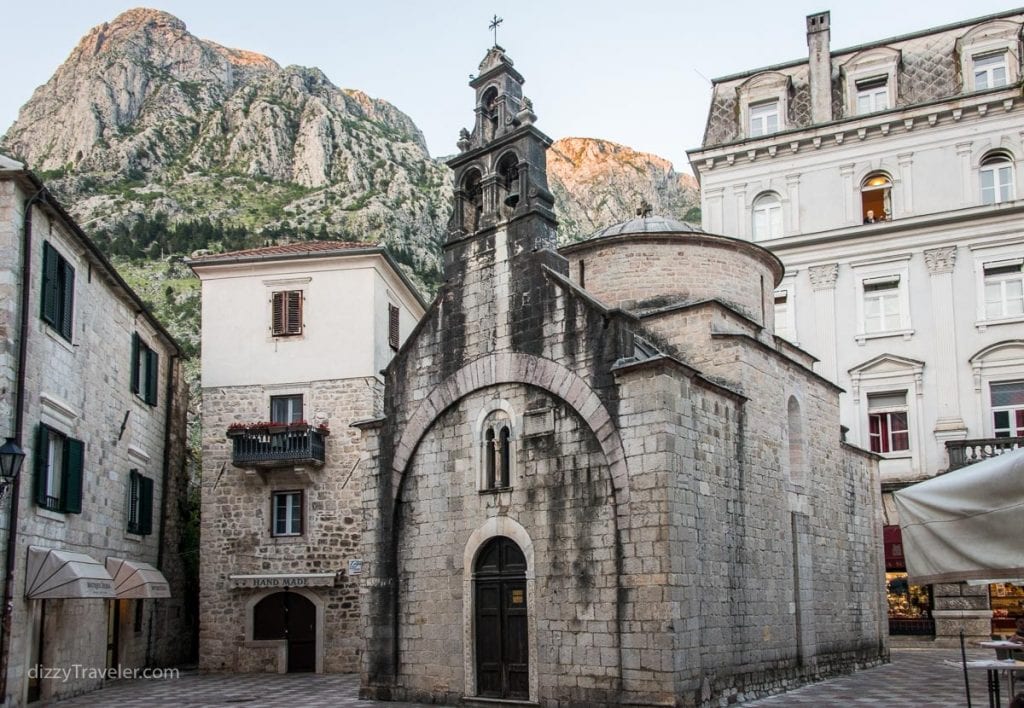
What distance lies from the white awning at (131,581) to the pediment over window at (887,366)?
21.4m

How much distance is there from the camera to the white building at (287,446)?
1000 inches

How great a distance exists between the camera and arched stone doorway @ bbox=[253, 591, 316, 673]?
25.4 meters

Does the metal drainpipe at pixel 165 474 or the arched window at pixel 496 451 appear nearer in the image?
the arched window at pixel 496 451

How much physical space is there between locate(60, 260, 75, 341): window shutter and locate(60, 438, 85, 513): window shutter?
214 centimetres

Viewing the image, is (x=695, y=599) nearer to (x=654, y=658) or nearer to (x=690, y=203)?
(x=654, y=658)

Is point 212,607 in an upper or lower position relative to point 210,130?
lower

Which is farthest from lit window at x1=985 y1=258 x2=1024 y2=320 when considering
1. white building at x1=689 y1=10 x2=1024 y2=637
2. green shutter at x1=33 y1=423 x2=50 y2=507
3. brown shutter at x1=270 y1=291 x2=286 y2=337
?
green shutter at x1=33 y1=423 x2=50 y2=507

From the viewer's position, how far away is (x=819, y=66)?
110 ft

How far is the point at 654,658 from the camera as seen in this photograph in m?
14.8

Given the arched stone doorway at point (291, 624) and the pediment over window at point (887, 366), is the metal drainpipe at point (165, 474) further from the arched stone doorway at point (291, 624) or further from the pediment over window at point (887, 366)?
the pediment over window at point (887, 366)

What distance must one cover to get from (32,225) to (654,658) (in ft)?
42.5

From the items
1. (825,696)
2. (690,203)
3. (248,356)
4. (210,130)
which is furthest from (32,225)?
(690,203)

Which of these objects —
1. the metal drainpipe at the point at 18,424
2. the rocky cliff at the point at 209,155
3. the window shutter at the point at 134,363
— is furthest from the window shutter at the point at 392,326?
Result: the rocky cliff at the point at 209,155

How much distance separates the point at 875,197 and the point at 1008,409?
7958 mm
